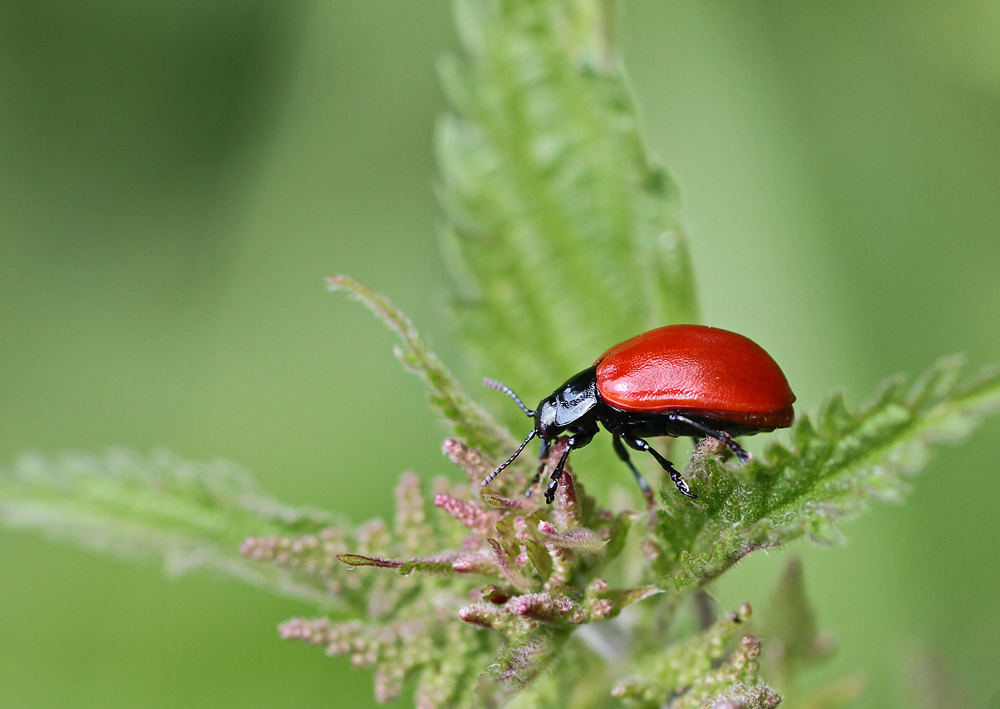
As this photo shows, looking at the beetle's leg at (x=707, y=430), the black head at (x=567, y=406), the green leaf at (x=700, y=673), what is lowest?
the green leaf at (x=700, y=673)

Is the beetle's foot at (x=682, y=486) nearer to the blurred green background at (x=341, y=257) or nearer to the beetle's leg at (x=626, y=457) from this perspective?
the beetle's leg at (x=626, y=457)

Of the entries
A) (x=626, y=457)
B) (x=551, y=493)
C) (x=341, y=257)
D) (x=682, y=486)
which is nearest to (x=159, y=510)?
(x=551, y=493)

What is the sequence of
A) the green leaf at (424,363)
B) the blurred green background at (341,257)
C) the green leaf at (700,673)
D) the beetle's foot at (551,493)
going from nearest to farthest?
the green leaf at (700,673) → the green leaf at (424,363) → the beetle's foot at (551,493) → the blurred green background at (341,257)

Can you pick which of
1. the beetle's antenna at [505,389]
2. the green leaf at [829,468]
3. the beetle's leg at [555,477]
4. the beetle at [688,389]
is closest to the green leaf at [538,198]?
the beetle's antenna at [505,389]

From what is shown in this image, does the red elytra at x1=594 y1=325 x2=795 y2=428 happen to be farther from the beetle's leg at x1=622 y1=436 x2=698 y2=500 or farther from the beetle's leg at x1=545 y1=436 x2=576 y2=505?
the beetle's leg at x1=545 y1=436 x2=576 y2=505

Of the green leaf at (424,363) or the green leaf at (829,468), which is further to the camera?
the green leaf at (424,363)

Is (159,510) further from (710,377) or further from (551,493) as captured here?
(710,377)

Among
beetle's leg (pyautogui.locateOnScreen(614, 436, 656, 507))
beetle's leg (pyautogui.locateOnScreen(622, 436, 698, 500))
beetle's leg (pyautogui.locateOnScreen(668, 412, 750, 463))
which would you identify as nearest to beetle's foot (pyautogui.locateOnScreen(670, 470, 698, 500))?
beetle's leg (pyautogui.locateOnScreen(622, 436, 698, 500))
